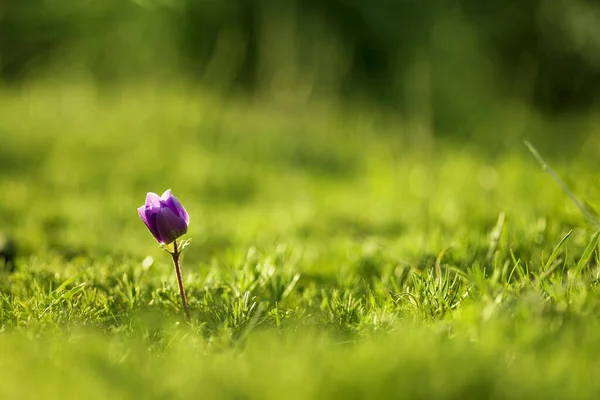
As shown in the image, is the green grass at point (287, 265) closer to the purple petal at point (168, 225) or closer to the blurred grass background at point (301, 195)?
the blurred grass background at point (301, 195)

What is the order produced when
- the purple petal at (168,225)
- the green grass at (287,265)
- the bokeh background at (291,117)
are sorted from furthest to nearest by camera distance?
the bokeh background at (291,117) → the purple petal at (168,225) → the green grass at (287,265)

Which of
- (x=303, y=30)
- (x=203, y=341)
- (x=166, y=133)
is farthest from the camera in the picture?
(x=303, y=30)

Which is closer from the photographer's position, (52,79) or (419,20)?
(52,79)

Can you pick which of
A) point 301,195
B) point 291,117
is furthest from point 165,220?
point 291,117

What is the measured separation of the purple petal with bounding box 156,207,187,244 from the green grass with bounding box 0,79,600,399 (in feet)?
0.73

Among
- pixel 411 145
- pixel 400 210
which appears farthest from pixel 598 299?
pixel 411 145

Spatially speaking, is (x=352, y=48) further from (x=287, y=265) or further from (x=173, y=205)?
(x=173, y=205)

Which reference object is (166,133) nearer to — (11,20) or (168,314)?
(168,314)

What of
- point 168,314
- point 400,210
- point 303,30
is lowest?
point 400,210

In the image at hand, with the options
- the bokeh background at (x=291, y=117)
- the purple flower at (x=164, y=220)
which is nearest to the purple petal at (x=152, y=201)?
the purple flower at (x=164, y=220)

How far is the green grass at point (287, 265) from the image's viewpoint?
1325 millimetres

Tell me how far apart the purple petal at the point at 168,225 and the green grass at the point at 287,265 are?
0.22 m

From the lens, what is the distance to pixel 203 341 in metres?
1.66

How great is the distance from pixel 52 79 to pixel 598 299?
6605 millimetres
